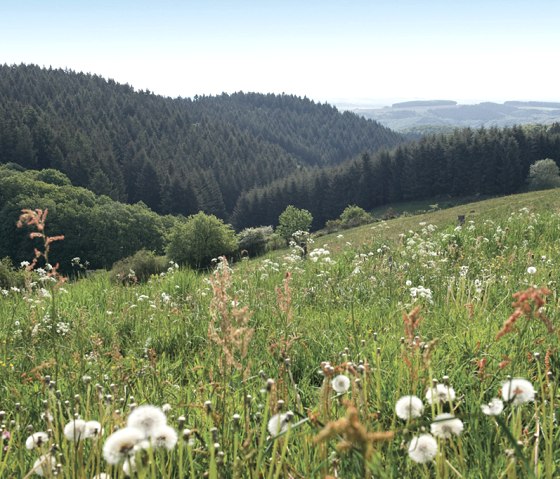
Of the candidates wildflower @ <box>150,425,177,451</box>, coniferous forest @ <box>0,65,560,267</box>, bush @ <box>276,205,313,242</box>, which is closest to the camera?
wildflower @ <box>150,425,177,451</box>

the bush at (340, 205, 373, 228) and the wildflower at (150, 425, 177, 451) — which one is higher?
the wildflower at (150, 425, 177, 451)

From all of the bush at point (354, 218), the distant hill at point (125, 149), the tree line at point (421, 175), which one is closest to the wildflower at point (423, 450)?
the bush at point (354, 218)

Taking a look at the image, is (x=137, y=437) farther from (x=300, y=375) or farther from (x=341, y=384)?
(x=300, y=375)

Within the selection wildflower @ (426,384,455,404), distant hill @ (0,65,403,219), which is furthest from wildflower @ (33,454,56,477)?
distant hill @ (0,65,403,219)

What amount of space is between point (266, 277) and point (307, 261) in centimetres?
138

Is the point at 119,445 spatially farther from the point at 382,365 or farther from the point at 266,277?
the point at 266,277

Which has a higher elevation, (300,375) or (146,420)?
(146,420)

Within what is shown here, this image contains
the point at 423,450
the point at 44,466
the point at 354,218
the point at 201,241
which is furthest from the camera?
the point at 354,218

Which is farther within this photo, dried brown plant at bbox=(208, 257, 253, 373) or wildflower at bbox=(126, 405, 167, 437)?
dried brown plant at bbox=(208, 257, 253, 373)

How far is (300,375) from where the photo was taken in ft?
13.1

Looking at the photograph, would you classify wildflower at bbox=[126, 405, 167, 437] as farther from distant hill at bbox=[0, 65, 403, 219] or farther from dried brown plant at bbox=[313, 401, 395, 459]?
distant hill at bbox=[0, 65, 403, 219]

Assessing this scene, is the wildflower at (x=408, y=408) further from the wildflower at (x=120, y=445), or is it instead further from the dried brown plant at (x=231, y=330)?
the wildflower at (x=120, y=445)

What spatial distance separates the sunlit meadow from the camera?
177 cm

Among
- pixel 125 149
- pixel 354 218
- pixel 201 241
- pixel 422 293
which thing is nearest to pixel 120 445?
pixel 422 293
